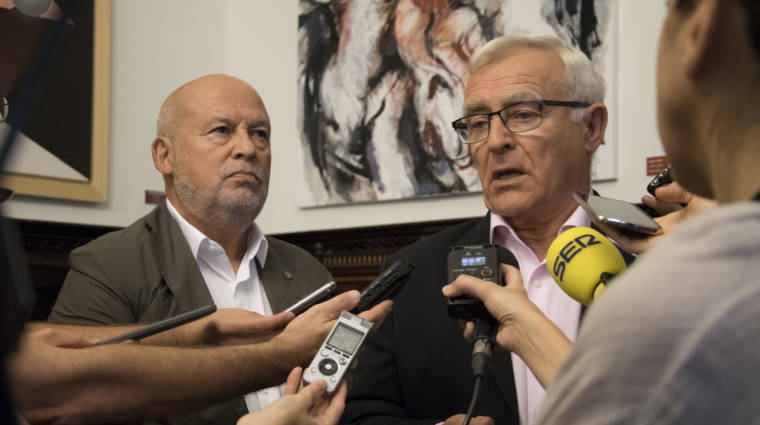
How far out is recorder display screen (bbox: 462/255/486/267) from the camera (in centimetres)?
163

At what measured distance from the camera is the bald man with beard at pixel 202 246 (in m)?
2.48

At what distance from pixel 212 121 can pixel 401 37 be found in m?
2.25

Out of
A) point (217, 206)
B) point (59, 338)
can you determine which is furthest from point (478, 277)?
point (217, 206)

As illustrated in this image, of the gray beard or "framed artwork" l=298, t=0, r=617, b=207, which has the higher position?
"framed artwork" l=298, t=0, r=617, b=207

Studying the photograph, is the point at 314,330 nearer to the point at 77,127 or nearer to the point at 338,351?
the point at 338,351

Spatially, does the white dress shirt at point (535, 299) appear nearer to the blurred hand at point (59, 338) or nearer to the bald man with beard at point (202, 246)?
the bald man with beard at point (202, 246)

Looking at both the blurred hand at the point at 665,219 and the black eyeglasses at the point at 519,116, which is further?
the black eyeglasses at the point at 519,116

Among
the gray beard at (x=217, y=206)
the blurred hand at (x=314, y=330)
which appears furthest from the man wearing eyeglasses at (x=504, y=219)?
the gray beard at (x=217, y=206)

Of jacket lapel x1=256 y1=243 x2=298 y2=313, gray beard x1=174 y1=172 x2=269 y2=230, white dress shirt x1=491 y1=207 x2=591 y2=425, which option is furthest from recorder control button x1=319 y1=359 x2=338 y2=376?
gray beard x1=174 y1=172 x2=269 y2=230

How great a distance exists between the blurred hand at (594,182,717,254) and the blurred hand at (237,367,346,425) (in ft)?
2.12

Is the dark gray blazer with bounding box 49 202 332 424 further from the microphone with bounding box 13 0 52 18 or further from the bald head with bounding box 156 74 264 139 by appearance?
the microphone with bounding box 13 0 52 18

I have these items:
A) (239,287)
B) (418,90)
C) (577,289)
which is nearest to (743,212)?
(577,289)

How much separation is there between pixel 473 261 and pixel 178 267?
1.30 m

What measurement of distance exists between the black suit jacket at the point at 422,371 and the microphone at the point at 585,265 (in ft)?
1.89
